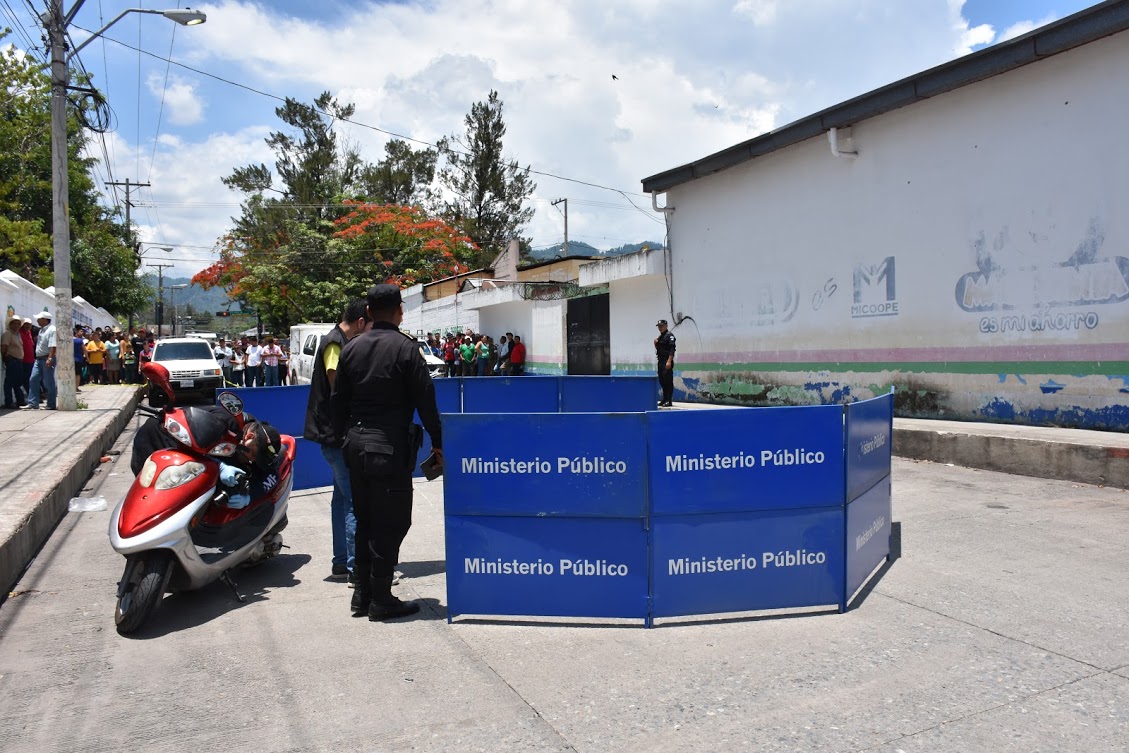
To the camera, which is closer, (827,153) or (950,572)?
(950,572)

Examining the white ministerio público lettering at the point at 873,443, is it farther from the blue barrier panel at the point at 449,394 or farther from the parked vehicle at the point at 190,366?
the parked vehicle at the point at 190,366

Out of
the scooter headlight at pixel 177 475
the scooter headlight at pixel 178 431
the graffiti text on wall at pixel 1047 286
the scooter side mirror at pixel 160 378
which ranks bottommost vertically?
the scooter headlight at pixel 177 475

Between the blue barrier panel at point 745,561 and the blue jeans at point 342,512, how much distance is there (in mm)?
2002

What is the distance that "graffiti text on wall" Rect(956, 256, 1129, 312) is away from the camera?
32.9ft

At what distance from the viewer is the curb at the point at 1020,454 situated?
Answer: 838 centimetres

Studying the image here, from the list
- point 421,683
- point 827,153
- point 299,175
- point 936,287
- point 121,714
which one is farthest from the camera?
point 299,175

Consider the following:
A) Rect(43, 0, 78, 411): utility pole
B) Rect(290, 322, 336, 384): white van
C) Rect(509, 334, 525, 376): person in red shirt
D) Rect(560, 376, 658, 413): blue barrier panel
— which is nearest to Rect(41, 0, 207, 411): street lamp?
Rect(43, 0, 78, 411): utility pole

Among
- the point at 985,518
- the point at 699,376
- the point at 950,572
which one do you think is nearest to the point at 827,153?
the point at 699,376

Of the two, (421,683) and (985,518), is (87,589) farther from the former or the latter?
(985,518)

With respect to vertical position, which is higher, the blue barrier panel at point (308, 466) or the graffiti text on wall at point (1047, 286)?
the graffiti text on wall at point (1047, 286)

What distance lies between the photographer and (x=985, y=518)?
704cm

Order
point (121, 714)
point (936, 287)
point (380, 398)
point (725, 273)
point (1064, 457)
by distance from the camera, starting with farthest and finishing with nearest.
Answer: point (725, 273) < point (936, 287) < point (1064, 457) < point (380, 398) < point (121, 714)

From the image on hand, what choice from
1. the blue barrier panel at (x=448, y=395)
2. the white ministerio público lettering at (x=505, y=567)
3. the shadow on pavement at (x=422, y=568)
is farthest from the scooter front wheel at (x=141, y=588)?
the blue barrier panel at (x=448, y=395)

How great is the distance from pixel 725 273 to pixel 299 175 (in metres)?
38.6
